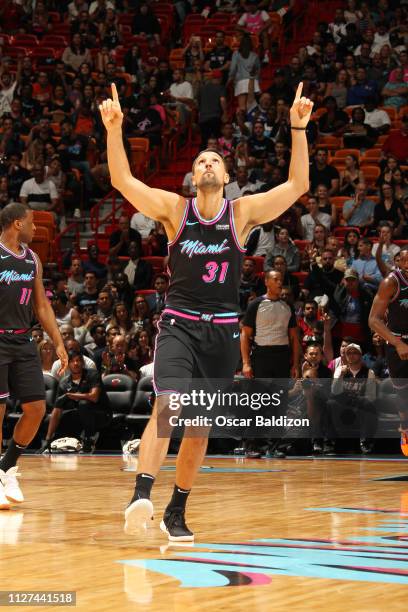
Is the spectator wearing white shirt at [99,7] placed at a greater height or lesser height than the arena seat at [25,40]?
greater

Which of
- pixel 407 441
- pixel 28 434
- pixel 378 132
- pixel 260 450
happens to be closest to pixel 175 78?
pixel 378 132

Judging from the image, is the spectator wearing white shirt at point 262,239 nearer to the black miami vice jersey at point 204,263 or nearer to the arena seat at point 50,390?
the arena seat at point 50,390

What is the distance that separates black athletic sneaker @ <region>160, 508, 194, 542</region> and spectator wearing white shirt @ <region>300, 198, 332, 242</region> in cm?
979

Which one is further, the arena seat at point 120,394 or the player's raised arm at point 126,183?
the arena seat at point 120,394

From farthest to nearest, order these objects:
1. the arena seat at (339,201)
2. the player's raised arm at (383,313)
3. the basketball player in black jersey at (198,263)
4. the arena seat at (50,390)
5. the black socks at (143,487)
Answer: the arena seat at (339,201), the arena seat at (50,390), the player's raised arm at (383,313), the basketball player in black jersey at (198,263), the black socks at (143,487)

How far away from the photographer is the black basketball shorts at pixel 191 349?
614 cm

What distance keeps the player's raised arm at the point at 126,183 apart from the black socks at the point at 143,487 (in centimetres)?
136

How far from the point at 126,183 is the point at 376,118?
489 inches

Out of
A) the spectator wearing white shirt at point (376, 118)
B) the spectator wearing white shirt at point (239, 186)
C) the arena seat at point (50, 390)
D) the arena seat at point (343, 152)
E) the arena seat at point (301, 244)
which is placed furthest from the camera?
the spectator wearing white shirt at point (376, 118)

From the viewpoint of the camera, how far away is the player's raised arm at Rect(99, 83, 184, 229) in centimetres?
625

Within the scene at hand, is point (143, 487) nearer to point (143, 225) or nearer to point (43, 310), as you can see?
point (43, 310)

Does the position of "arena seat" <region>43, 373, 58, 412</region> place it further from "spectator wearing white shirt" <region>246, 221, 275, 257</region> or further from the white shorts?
the white shorts

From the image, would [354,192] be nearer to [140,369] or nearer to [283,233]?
[283,233]

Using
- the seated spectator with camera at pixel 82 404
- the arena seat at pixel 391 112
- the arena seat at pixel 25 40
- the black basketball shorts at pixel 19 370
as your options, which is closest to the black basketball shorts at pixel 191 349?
the black basketball shorts at pixel 19 370
